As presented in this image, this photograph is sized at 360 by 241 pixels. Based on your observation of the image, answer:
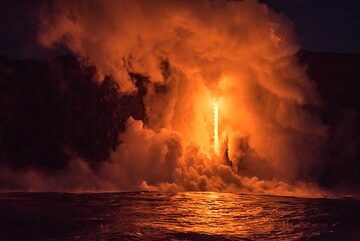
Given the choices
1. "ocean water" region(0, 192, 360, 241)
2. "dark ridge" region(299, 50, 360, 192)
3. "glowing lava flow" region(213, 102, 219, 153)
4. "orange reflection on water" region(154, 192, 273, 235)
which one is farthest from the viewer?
"dark ridge" region(299, 50, 360, 192)

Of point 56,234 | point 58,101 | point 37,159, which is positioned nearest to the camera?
point 56,234

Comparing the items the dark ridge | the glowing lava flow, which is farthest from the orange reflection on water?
the dark ridge

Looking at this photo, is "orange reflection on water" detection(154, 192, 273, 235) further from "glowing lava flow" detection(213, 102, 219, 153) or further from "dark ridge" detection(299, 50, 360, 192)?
"dark ridge" detection(299, 50, 360, 192)

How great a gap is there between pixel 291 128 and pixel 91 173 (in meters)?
11.7

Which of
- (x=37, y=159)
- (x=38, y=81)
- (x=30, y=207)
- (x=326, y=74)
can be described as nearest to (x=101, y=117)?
(x=37, y=159)

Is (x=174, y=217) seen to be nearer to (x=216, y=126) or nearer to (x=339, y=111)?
(x=216, y=126)

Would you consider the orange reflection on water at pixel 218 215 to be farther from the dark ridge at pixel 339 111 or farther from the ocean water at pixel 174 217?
the dark ridge at pixel 339 111

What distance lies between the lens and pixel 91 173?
31344 millimetres

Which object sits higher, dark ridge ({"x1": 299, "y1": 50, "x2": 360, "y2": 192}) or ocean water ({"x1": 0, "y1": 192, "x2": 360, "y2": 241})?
dark ridge ({"x1": 299, "y1": 50, "x2": 360, "y2": 192})

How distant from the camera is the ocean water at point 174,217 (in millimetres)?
14203

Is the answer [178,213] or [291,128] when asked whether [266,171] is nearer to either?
[291,128]

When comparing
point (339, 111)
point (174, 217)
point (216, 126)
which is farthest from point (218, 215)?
point (339, 111)

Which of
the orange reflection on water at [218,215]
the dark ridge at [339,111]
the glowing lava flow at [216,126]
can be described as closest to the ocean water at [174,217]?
the orange reflection on water at [218,215]

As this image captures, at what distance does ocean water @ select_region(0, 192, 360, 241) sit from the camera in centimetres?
1420
